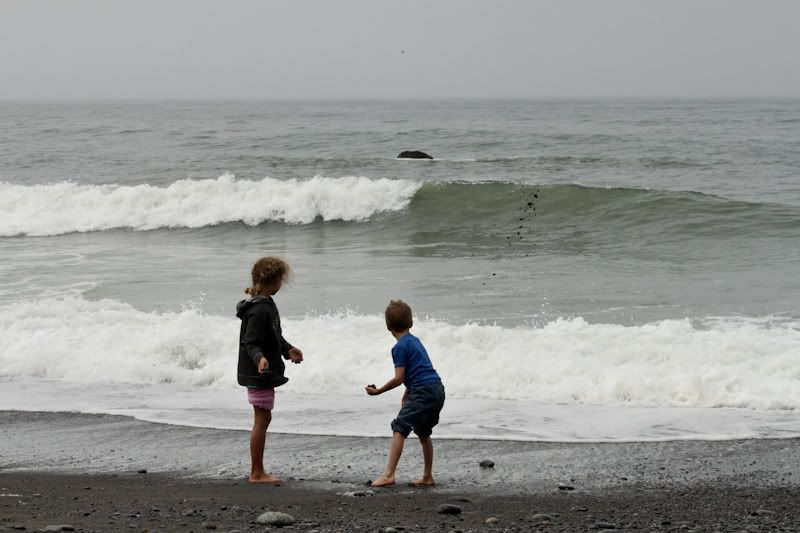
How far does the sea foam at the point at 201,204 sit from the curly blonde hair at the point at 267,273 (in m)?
16.6

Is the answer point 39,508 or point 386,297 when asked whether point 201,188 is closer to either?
point 386,297

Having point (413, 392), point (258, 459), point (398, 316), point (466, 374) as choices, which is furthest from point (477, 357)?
point (258, 459)

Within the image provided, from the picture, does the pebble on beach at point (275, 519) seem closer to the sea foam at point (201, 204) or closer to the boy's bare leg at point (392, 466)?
the boy's bare leg at point (392, 466)

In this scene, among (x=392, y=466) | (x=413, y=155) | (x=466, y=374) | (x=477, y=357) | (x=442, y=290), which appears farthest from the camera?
(x=413, y=155)

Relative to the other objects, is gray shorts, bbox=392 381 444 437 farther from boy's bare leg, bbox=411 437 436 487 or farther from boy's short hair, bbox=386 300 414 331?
boy's short hair, bbox=386 300 414 331

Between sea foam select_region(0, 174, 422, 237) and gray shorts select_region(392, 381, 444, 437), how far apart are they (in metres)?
16.8

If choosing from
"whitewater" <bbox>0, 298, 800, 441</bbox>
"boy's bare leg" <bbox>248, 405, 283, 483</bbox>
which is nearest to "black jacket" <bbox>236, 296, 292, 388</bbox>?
"boy's bare leg" <bbox>248, 405, 283, 483</bbox>

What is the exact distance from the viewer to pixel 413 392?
18.8 ft

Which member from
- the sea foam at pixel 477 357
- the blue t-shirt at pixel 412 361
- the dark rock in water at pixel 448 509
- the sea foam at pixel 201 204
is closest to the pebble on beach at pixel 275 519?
the dark rock in water at pixel 448 509

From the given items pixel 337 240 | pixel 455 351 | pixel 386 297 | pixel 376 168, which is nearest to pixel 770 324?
pixel 455 351

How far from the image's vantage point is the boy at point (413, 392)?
5652 millimetres

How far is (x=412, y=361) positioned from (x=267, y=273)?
39.9 inches

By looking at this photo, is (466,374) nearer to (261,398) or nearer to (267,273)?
(261,398)

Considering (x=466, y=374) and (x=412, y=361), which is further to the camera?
(x=466, y=374)
